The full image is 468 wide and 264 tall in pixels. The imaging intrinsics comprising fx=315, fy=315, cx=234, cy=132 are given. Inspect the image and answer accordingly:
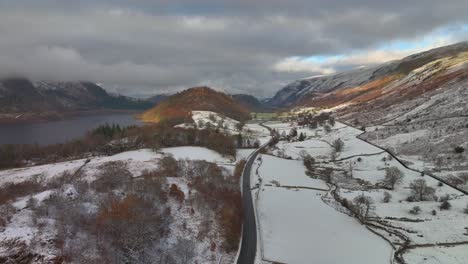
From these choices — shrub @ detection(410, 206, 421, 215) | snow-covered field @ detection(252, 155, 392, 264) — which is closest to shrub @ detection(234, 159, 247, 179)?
snow-covered field @ detection(252, 155, 392, 264)

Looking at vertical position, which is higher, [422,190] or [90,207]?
[90,207]

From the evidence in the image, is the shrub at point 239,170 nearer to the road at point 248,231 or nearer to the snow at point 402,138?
the road at point 248,231

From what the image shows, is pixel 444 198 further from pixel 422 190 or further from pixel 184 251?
pixel 184 251

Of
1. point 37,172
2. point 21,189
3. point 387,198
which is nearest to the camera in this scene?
point 387,198

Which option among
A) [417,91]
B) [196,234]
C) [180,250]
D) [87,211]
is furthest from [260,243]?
[417,91]

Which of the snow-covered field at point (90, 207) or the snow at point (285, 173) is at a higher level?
the snow-covered field at point (90, 207)

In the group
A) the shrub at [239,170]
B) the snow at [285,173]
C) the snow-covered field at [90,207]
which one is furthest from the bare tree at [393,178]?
the snow-covered field at [90,207]

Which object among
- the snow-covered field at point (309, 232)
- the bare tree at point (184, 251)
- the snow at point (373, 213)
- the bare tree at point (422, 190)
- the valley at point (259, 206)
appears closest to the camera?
the valley at point (259, 206)

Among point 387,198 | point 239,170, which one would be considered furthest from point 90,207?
point 387,198

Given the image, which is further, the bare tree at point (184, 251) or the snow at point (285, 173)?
the snow at point (285, 173)

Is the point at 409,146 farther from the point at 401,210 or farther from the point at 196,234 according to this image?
the point at 196,234
